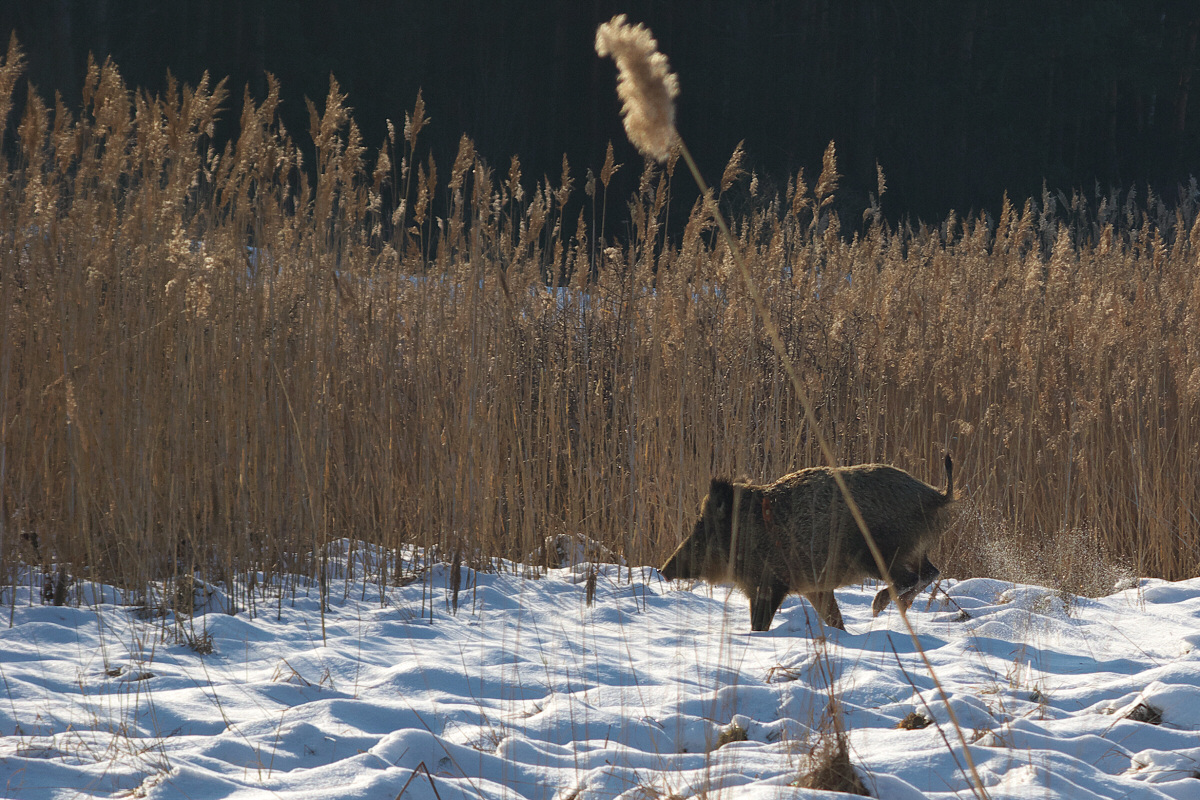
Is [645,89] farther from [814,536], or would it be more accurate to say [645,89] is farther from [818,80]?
[818,80]

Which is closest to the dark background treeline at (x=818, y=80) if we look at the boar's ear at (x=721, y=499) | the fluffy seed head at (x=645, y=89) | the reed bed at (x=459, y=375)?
the reed bed at (x=459, y=375)

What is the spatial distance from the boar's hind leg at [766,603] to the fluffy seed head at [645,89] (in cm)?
191

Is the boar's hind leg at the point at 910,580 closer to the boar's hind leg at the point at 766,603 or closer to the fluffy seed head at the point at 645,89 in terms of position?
the boar's hind leg at the point at 766,603

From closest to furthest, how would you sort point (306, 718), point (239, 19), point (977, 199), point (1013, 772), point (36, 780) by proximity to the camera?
point (36, 780)
point (1013, 772)
point (306, 718)
point (239, 19)
point (977, 199)

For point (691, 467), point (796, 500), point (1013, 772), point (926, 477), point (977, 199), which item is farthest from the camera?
point (977, 199)

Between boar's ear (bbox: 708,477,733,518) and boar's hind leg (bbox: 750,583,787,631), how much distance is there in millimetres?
287

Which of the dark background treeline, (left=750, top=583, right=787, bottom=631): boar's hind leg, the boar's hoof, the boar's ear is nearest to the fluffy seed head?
the boar's ear

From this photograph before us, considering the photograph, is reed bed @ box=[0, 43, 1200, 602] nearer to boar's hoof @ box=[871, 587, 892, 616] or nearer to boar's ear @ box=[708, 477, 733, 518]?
boar's hoof @ box=[871, 587, 892, 616]

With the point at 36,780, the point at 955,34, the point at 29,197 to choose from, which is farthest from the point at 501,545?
the point at 955,34

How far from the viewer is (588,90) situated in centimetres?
1981

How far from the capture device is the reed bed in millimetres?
3664

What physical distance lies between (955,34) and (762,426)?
1789 cm

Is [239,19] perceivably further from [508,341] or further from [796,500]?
[796,500]

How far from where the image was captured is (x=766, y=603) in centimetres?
348
